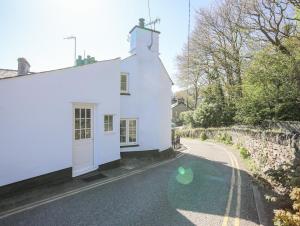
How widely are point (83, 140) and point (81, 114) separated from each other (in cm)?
113

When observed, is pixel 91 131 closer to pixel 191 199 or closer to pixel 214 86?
pixel 191 199

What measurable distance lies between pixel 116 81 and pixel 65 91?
3470 mm

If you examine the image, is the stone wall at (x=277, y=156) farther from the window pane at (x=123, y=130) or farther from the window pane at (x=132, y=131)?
the window pane at (x=123, y=130)

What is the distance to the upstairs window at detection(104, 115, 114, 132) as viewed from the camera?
39.2ft

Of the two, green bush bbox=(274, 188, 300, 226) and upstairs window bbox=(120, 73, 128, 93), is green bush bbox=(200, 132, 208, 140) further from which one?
green bush bbox=(274, 188, 300, 226)

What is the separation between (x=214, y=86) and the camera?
3256cm

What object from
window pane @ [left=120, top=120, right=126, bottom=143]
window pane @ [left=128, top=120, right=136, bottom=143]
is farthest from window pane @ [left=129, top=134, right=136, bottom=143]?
window pane @ [left=120, top=120, right=126, bottom=143]

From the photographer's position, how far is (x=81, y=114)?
34.3 feet

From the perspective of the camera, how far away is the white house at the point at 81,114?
7.75m

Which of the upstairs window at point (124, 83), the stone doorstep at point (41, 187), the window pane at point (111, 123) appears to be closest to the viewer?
the stone doorstep at point (41, 187)

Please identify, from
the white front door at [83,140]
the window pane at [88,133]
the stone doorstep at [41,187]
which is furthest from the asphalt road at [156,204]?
the window pane at [88,133]

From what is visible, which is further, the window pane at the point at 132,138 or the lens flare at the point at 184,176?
the window pane at the point at 132,138

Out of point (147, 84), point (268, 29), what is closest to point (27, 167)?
point (147, 84)

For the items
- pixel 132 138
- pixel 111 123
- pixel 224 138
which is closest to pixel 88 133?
pixel 111 123
